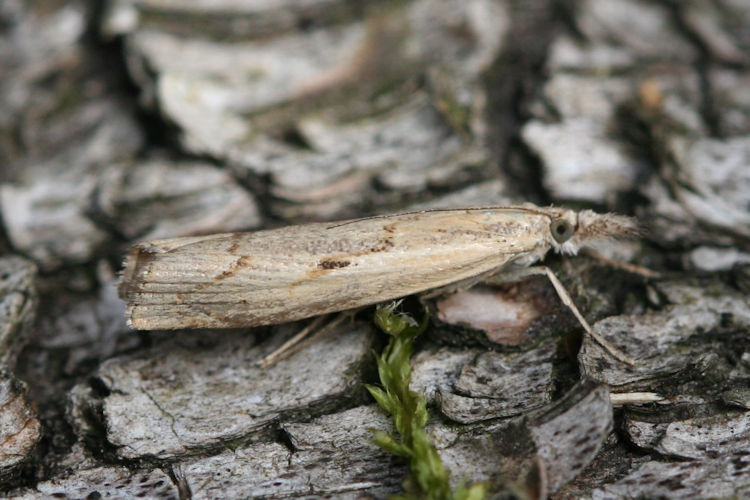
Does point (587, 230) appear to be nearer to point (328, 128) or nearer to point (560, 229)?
point (560, 229)

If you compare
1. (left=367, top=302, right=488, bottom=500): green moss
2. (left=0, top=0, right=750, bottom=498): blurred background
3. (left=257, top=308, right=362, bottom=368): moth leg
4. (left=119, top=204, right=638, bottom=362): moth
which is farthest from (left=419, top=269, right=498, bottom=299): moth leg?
(left=0, top=0, right=750, bottom=498): blurred background

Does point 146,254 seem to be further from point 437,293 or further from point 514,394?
point 514,394

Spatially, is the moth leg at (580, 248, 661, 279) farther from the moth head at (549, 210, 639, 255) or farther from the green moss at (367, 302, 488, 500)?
the green moss at (367, 302, 488, 500)

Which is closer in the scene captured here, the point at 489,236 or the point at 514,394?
the point at 514,394

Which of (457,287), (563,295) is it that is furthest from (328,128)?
(563,295)

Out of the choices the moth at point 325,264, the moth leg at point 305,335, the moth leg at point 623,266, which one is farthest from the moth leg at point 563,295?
the moth leg at point 305,335

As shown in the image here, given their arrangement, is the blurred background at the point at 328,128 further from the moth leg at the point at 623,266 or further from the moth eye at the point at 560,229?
the moth eye at the point at 560,229

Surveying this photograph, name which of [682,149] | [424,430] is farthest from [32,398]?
[682,149]
